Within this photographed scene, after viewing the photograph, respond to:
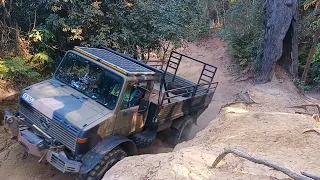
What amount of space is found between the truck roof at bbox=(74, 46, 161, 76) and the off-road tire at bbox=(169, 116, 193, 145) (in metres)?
2.05

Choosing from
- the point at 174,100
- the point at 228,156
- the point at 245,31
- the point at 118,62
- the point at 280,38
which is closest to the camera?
the point at 228,156

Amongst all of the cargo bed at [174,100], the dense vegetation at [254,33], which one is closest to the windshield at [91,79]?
the cargo bed at [174,100]

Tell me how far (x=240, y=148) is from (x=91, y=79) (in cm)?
311

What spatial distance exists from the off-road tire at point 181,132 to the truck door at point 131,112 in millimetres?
1676

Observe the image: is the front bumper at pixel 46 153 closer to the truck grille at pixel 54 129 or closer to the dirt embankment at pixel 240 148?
the truck grille at pixel 54 129

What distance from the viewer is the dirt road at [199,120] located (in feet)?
20.1

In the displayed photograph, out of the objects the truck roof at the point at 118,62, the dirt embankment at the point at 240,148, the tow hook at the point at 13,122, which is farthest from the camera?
the truck roof at the point at 118,62

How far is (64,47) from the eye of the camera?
10.2 meters

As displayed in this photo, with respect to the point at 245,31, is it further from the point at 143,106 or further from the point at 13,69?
the point at 13,69

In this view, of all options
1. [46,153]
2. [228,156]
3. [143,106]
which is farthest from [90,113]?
[228,156]

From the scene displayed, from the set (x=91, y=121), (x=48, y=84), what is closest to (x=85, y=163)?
(x=91, y=121)

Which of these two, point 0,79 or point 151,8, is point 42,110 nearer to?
point 0,79

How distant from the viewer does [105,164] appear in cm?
545

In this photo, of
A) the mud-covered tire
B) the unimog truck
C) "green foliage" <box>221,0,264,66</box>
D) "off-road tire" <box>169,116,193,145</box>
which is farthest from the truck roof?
"green foliage" <box>221,0,264,66</box>
